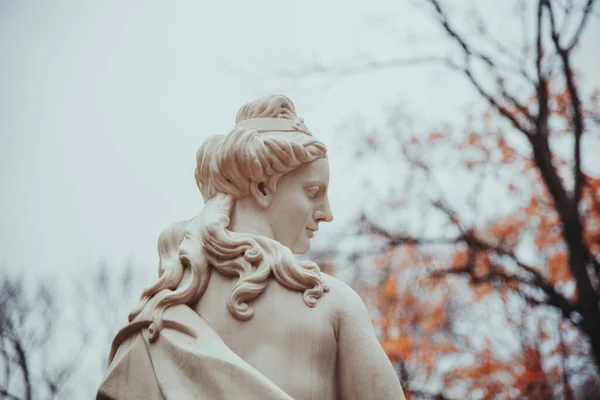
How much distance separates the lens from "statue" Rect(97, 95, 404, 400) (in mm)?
3547

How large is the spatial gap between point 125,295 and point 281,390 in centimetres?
1191

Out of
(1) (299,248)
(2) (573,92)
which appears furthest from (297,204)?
(2) (573,92)

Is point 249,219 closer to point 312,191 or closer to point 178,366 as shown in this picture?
point 312,191

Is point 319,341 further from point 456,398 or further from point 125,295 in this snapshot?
point 125,295

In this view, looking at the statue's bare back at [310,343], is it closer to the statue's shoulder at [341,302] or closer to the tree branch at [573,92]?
the statue's shoulder at [341,302]

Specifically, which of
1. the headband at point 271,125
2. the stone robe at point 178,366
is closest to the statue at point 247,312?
the stone robe at point 178,366

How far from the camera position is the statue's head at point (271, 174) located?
13.7 ft

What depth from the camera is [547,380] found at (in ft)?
40.0

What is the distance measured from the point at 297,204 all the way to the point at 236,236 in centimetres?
46

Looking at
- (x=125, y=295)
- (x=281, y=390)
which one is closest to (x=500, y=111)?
(x=125, y=295)

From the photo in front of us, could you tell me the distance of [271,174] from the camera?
4215mm

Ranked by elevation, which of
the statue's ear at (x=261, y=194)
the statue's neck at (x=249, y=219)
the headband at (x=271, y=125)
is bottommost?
the statue's neck at (x=249, y=219)

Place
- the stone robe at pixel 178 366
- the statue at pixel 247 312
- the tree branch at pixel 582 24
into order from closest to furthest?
the stone robe at pixel 178 366, the statue at pixel 247 312, the tree branch at pixel 582 24

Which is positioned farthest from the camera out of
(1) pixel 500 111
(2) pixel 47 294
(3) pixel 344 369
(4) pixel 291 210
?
(2) pixel 47 294
